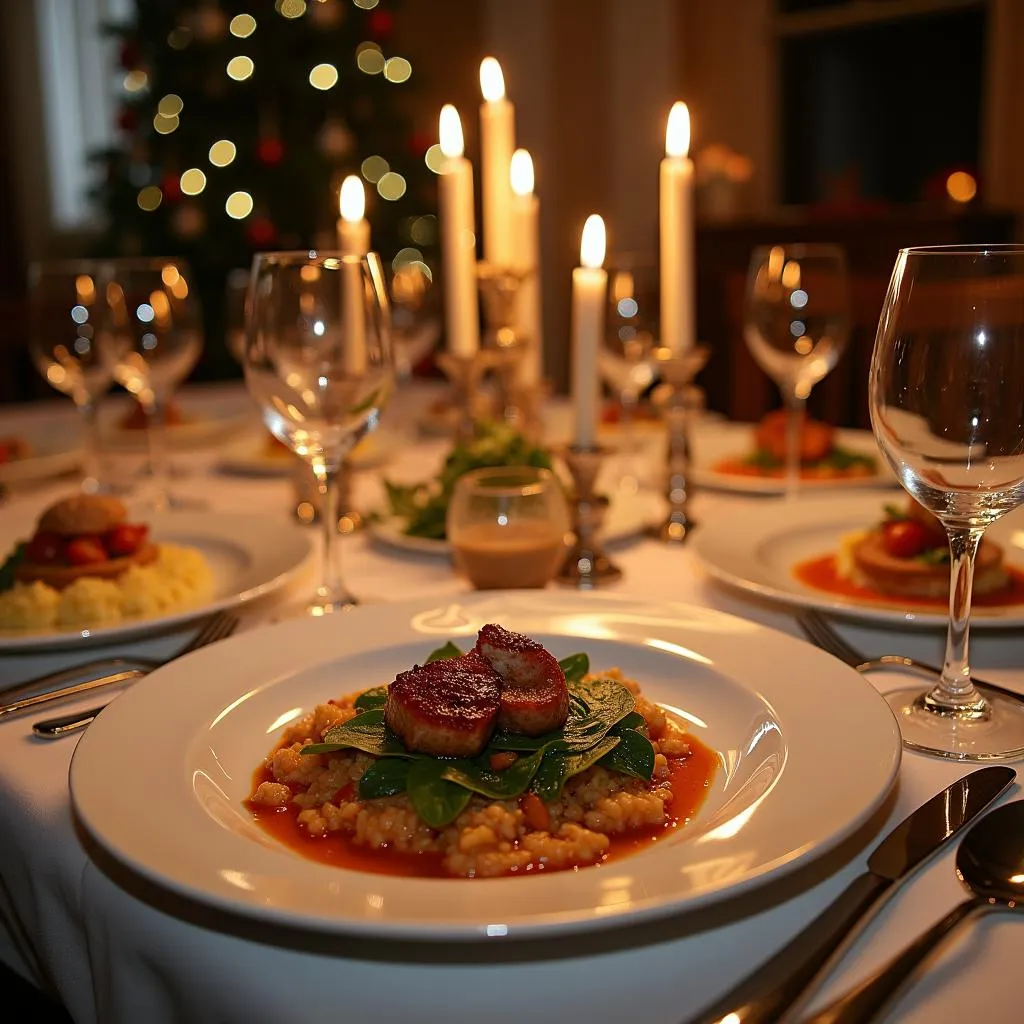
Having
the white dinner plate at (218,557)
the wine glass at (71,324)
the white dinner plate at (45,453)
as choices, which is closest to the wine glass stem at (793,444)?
the white dinner plate at (218,557)

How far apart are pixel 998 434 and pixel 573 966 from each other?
530 mm

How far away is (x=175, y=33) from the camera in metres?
6.37

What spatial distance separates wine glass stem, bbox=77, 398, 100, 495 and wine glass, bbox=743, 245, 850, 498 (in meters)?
1.24

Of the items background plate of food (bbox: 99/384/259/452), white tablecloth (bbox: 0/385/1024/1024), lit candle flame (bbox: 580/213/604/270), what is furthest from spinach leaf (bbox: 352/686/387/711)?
background plate of food (bbox: 99/384/259/452)

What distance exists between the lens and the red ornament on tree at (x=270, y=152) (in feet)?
20.5

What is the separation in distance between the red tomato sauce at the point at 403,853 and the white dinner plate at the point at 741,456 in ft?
3.07

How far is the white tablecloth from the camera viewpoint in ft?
2.08

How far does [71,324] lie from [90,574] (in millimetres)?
784

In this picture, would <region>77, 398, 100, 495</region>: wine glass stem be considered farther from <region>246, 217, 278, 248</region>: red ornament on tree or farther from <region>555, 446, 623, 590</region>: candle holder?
<region>246, 217, 278, 248</region>: red ornament on tree

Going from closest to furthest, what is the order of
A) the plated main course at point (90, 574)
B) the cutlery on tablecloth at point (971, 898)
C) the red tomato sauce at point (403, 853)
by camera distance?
the cutlery on tablecloth at point (971, 898), the red tomato sauce at point (403, 853), the plated main course at point (90, 574)

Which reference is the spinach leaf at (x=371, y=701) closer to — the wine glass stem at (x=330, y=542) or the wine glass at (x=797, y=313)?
the wine glass stem at (x=330, y=542)

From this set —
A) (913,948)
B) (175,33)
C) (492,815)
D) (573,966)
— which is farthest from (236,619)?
(175,33)

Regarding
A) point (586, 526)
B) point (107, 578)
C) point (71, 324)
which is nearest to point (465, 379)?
point (586, 526)

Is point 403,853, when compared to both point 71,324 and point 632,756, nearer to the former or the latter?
point 632,756
